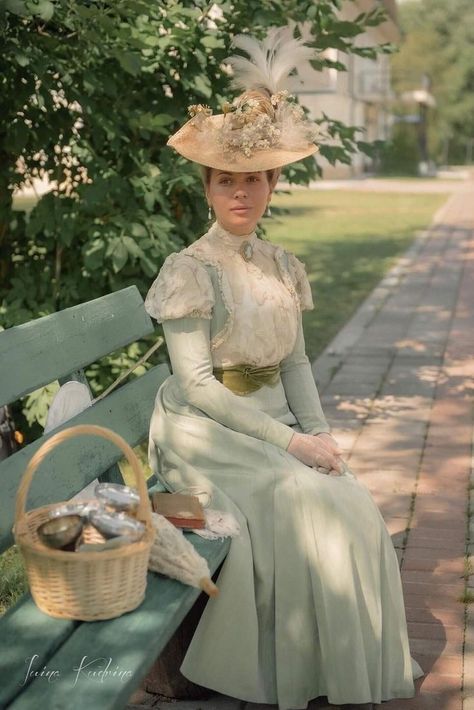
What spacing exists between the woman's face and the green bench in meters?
0.60

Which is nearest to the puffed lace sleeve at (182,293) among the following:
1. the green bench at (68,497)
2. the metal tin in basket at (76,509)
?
the green bench at (68,497)

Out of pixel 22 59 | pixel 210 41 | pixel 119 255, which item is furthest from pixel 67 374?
pixel 210 41

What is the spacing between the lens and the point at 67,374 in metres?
3.56

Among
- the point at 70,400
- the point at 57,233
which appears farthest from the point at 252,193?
the point at 57,233

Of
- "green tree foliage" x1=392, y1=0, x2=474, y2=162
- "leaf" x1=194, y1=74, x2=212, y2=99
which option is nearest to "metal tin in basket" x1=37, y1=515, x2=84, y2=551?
"leaf" x1=194, y1=74, x2=212, y2=99

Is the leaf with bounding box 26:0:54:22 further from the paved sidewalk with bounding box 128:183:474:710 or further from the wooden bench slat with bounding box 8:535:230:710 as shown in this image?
the paved sidewalk with bounding box 128:183:474:710

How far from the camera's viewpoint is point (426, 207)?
26.5 meters

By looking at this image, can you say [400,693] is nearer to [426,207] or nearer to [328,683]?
[328,683]

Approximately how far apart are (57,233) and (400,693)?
10.5ft

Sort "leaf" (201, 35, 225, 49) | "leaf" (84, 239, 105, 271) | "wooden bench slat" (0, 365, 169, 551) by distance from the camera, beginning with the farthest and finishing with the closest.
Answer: "leaf" (84, 239, 105, 271) → "leaf" (201, 35, 225, 49) → "wooden bench slat" (0, 365, 169, 551)

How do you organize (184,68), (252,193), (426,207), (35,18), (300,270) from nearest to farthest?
(252,193), (300,270), (35,18), (184,68), (426,207)

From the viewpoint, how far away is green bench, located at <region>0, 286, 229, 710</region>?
2402 millimetres

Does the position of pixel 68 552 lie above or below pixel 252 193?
below

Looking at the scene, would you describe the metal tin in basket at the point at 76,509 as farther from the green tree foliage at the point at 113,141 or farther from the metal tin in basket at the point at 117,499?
the green tree foliage at the point at 113,141
